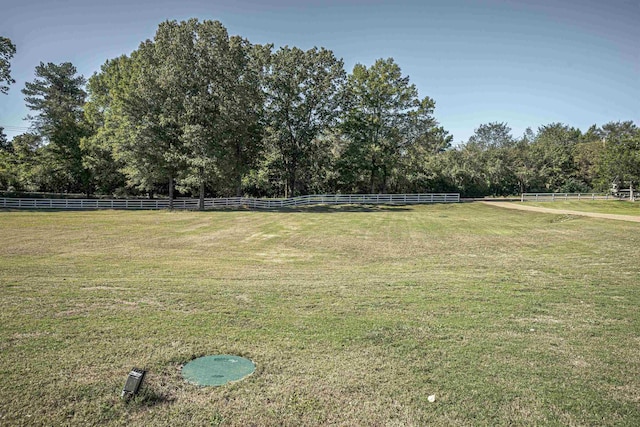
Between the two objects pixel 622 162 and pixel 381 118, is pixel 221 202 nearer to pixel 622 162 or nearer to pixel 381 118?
pixel 381 118

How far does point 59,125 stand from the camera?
139 feet

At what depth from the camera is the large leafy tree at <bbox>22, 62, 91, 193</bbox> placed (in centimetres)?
4159

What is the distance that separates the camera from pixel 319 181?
51.0 metres

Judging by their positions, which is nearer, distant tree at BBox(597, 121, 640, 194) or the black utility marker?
the black utility marker

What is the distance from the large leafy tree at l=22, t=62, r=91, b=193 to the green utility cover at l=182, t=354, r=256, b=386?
4583 cm

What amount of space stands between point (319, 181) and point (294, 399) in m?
47.6

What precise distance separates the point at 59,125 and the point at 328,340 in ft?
162

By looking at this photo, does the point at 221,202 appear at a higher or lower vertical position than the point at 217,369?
higher

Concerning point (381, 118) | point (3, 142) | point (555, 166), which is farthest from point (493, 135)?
point (3, 142)

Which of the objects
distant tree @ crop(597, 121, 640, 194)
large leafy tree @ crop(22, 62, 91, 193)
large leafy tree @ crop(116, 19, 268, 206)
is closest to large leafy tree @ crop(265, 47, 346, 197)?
large leafy tree @ crop(116, 19, 268, 206)

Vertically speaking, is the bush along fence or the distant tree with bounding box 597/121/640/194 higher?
the distant tree with bounding box 597/121/640/194

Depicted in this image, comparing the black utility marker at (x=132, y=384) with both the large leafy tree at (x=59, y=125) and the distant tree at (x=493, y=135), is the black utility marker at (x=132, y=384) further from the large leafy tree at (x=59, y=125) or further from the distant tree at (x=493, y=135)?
the distant tree at (x=493, y=135)

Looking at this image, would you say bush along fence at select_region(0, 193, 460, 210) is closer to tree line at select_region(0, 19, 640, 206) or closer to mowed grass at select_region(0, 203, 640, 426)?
tree line at select_region(0, 19, 640, 206)

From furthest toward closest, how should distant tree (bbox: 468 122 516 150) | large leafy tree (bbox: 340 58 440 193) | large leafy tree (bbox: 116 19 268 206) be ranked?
distant tree (bbox: 468 122 516 150)
large leafy tree (bbox: 340 58 440 193)
large leafy tree (bbox: 116 19 268 206)
